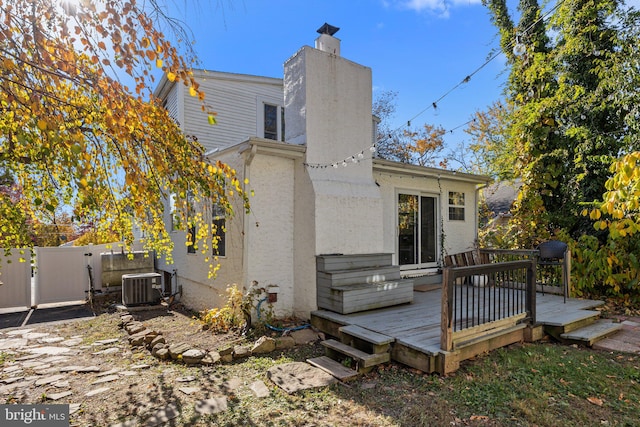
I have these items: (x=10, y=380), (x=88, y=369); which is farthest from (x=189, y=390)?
(x=10, y=380)

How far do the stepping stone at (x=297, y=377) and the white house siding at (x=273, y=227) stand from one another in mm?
1920

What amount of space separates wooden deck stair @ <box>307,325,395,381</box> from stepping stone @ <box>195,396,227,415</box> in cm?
128

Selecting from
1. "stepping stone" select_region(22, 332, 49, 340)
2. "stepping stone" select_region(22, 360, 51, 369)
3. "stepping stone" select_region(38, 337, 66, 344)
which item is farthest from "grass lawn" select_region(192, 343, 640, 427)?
"stepping stone" select_region(22, 332, 49, 340)

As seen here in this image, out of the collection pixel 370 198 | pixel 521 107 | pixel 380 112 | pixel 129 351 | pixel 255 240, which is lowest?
pixel 129 351

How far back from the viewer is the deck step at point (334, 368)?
158 inches

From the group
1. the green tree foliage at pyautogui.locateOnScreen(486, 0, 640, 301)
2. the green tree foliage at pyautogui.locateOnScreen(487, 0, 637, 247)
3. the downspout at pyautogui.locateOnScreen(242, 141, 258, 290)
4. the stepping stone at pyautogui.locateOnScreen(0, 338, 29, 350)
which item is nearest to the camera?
the stepping stone at pyautogui.locateOnScreen(0, 338, 29, 350)

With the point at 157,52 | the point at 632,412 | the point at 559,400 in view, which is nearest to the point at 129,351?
the point at 157,52

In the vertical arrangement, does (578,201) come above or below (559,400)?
above

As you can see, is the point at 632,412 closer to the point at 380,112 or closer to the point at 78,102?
the point at 78,102

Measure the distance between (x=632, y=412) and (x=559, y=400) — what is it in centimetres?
57

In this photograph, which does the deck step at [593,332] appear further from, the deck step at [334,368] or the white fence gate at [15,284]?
the white fence gate at [15,284]

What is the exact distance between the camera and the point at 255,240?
603cm

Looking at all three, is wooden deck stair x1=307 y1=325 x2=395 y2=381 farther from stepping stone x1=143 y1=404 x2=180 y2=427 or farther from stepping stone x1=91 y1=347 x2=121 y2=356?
stepping stone x1=91 y1=347 x2=121 y2=356

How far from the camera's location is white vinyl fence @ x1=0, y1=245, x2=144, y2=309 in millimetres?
8797
